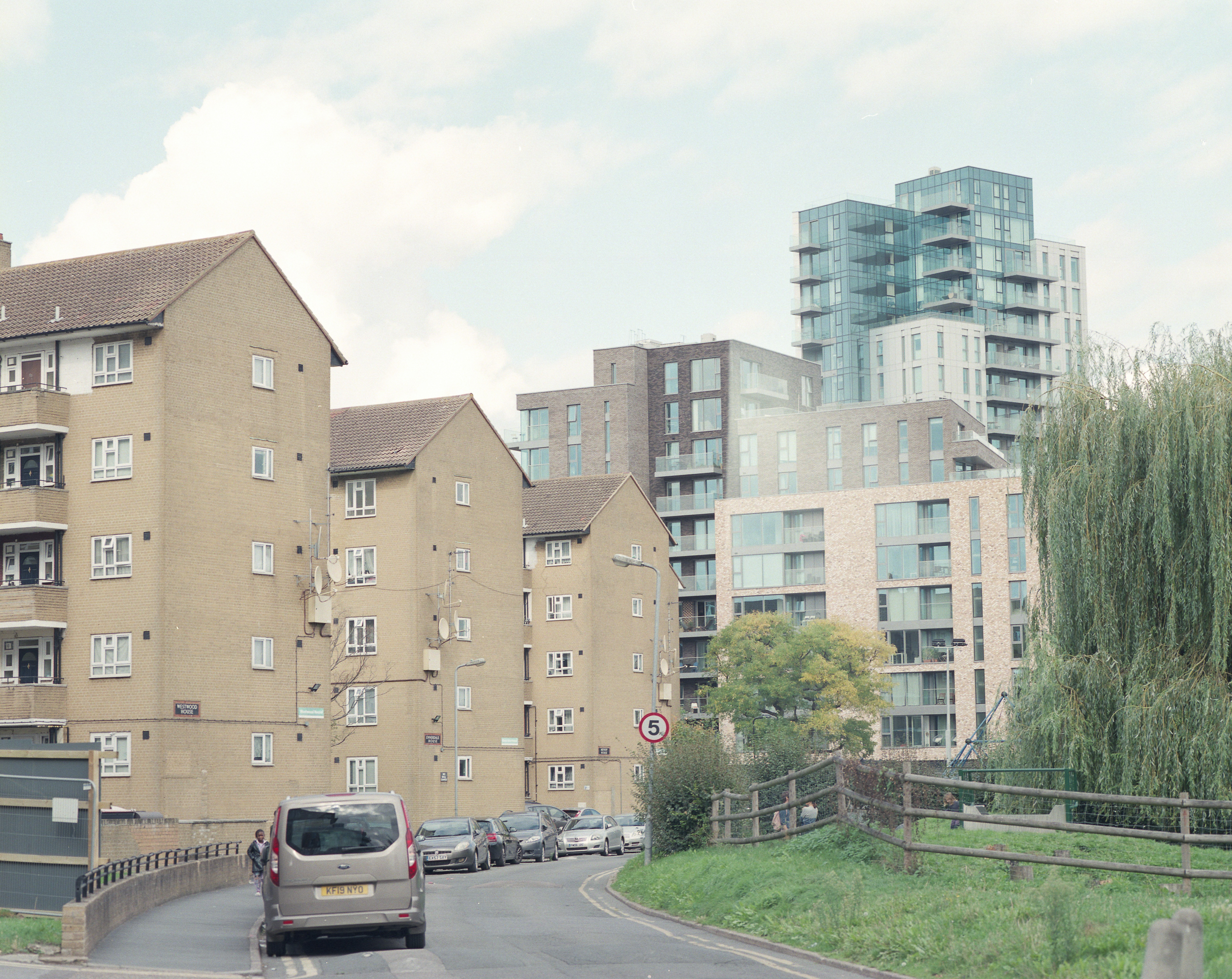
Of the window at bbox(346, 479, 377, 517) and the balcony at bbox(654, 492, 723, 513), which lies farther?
the balcony at bbox(654, 492, 723, 513)

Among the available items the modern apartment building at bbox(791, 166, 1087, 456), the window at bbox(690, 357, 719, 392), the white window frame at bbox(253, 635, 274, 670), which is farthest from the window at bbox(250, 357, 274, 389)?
the modern apartment building at bbox(791, 166, 1087, 456)

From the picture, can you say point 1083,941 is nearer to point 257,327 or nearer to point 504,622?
point 257,327

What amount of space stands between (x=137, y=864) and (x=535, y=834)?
25.8 m

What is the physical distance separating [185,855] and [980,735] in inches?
2133

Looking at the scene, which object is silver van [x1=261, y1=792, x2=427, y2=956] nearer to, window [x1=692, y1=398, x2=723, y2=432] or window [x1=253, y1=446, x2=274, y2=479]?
window [x1=253, y1=446, x2=274, y2=479]

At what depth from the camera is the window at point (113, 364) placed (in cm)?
4959

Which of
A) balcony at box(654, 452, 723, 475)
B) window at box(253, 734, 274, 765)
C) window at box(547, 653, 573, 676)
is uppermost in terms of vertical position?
balcony at box(654, 452, 723, 475)

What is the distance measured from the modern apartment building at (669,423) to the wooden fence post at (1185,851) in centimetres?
9962

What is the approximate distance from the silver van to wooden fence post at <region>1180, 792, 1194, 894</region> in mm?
8848

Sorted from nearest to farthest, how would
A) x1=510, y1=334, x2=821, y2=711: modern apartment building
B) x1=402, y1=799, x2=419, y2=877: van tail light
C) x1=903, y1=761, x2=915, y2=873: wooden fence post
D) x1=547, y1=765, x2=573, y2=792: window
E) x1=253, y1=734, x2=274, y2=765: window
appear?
1. x1=402, y1=799, x2=419, y2=877: van tail light
2. x1=903, y1=761, x2=915, y2=873: wooden fence post
3. x1=253, y1=734, x2=274, y2=765: window
4. x1=547, y1=765, x2=573, y2=792: window
5. x1=510, y1=334, x2=821, y2=711: modern apartment building

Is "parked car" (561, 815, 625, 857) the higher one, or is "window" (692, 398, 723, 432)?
"window" (692, 398, 723, 432)

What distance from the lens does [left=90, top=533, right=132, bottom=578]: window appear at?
48.9 meters

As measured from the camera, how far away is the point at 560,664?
8212cm

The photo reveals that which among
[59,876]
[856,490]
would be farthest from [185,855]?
[856,490]
